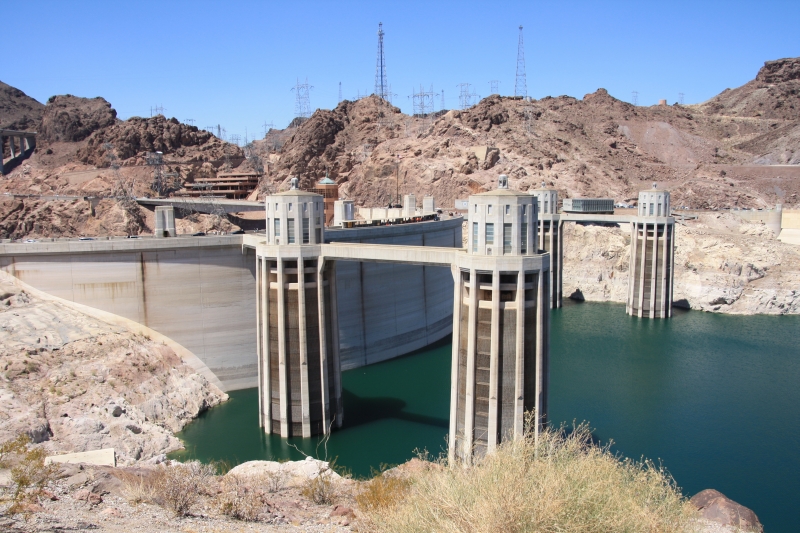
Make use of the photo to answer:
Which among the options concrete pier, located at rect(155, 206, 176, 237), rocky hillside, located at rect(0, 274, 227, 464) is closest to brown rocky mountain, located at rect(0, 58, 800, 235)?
concrete pier, located at rect(155, 206, 176, 237)

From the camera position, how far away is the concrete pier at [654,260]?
208 ft

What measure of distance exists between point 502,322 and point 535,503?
44.8 ft

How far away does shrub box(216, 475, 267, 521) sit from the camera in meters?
18.2

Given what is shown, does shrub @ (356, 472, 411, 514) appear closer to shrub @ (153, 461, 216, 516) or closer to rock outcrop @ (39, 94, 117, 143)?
shrub @ (153, 461, 216, 516)

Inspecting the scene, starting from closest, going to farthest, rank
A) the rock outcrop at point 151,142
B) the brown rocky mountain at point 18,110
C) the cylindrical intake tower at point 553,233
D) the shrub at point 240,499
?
the shrub at point 240,499
the cylindrical intake tower at point 553,233
the rock outcrop at point 151,142
the brown rocky mountain at point 18,110

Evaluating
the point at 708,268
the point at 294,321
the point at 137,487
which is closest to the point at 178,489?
the point at 137,487

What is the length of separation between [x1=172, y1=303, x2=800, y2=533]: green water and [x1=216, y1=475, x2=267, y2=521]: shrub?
892 cm

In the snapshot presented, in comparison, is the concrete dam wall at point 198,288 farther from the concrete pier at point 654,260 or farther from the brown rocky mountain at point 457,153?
the brown rocky mountain at point 457,153

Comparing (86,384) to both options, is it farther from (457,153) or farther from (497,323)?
(457,153)

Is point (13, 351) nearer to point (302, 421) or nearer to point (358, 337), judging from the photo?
point (302, 421)

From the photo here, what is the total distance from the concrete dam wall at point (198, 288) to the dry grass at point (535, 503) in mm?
25212

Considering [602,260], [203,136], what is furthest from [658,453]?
[203,136]

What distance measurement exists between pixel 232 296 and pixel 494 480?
28428mm

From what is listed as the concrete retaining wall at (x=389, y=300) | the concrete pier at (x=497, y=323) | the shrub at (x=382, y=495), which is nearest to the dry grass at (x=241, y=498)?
the shrub at (x=382, y=495)
